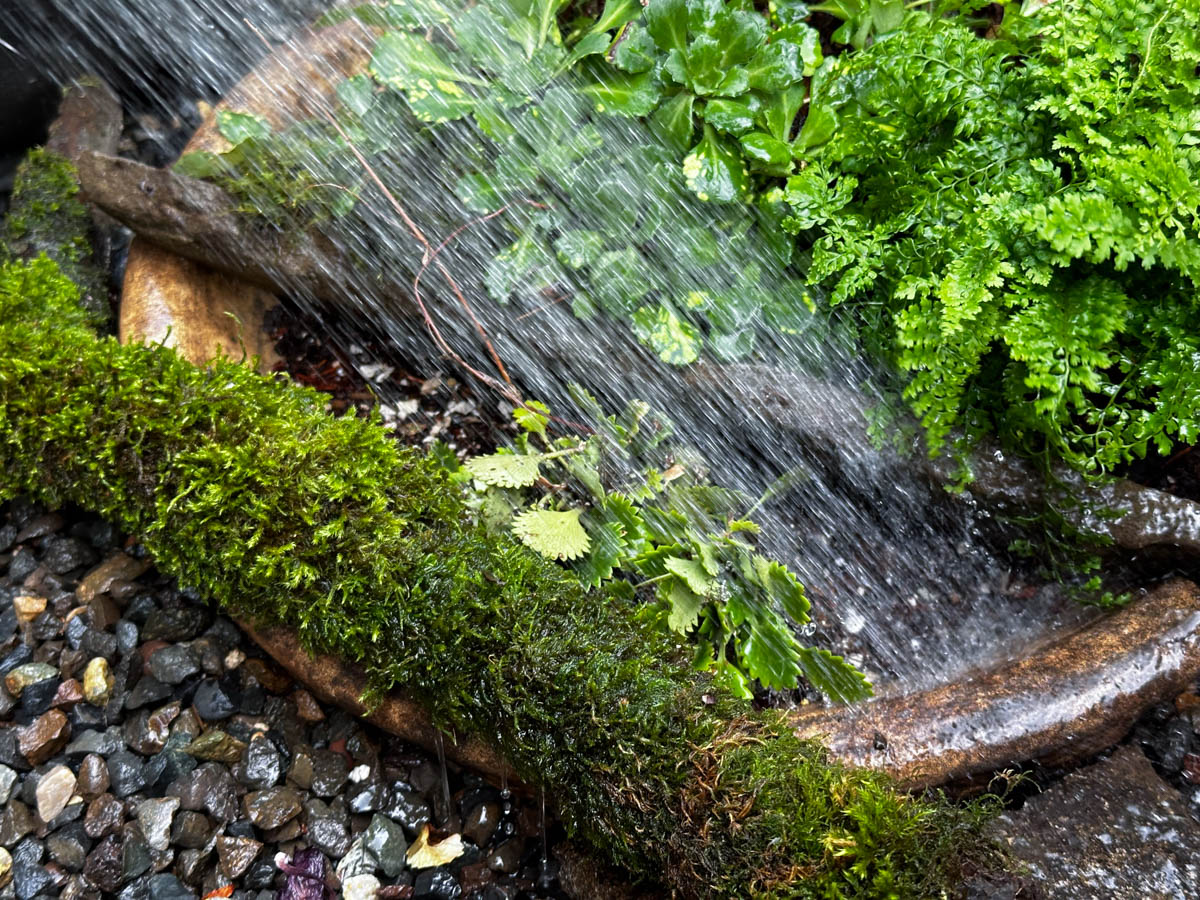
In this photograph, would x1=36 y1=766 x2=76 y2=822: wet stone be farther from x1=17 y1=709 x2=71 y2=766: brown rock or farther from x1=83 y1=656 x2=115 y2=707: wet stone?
x1=83 y1=656 x2=115 y2=707: wet stone

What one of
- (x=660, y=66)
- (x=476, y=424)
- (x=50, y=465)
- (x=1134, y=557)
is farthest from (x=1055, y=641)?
(x=50, y=465)

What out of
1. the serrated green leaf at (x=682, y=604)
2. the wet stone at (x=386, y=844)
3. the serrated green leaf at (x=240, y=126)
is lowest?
the wet stone at (x=386, y=844)

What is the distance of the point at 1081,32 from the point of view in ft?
7.79

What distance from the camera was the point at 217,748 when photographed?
8.22 feet

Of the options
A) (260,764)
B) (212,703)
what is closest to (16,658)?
(212,703)

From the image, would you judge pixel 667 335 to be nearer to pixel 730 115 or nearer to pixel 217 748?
pixel 730 115

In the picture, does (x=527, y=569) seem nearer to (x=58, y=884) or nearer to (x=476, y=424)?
(x=476, y=424)

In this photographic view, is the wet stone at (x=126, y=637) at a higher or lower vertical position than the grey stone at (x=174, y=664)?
lower

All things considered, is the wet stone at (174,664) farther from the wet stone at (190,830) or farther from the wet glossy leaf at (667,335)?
the wet glossy leaf at (667,335)

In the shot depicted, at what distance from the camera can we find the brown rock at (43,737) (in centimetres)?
251

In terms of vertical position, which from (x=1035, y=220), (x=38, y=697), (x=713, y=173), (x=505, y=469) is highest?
(x=1035, y=220)

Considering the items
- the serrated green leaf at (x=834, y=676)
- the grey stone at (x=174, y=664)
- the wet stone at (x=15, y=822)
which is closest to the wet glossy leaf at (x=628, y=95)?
the serrated green leaf at (x=834, y=676)

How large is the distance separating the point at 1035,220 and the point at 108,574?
3.18 meters

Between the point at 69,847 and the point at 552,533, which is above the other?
the point at 552,533
